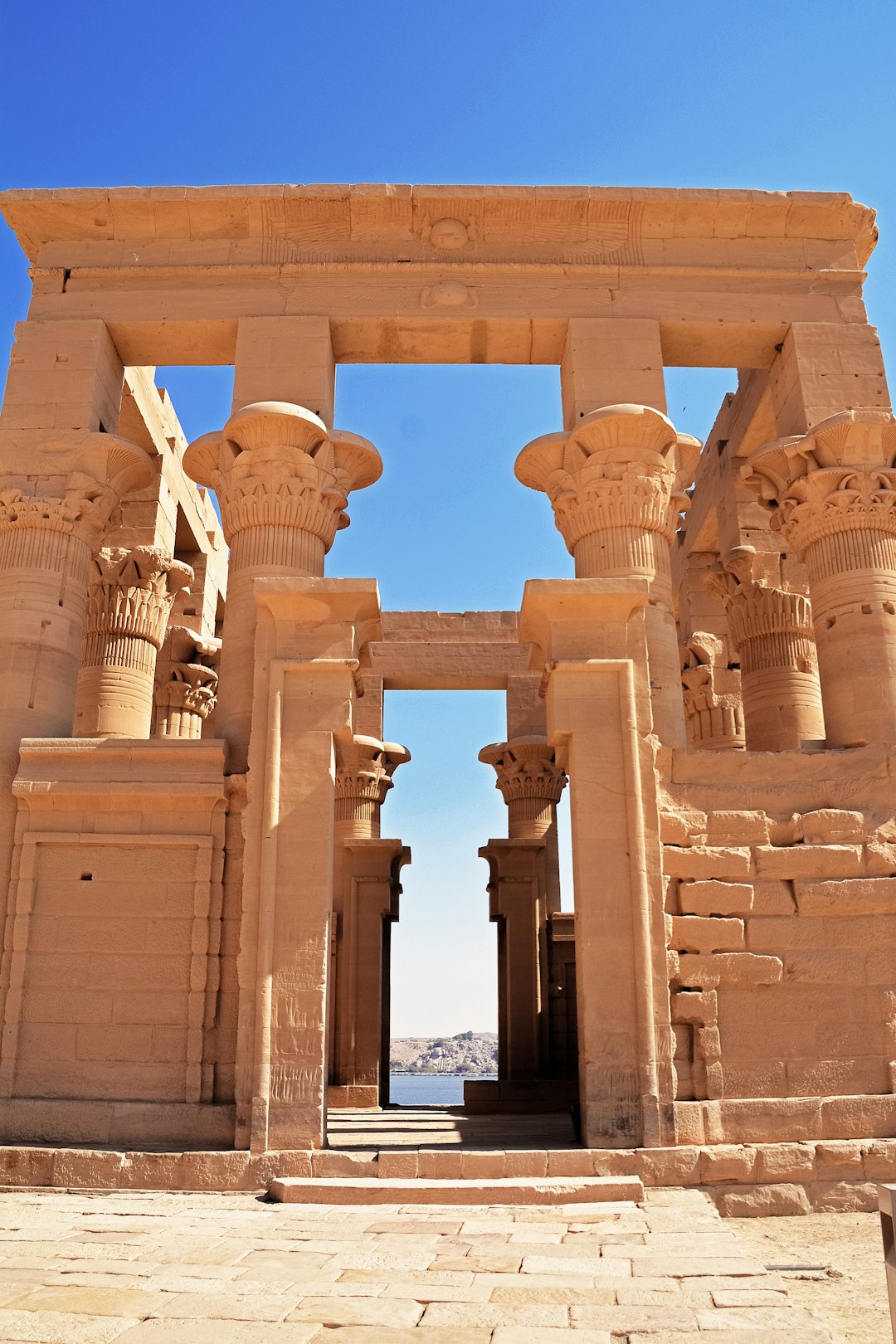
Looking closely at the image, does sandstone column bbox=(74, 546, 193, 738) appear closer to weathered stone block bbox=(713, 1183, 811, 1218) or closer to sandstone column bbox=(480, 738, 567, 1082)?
sandstone column bbox=(480, 738, 567, 1082)

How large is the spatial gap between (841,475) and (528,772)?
373 inches

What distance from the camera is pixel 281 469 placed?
1080cm

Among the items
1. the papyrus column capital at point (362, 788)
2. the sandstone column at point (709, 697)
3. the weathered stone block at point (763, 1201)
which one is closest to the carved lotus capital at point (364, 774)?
the papyrus column capital at point (362, 788)

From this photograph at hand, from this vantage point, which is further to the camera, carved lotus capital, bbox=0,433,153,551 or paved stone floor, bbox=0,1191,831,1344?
carved lotus capital, bbox=0,433,153,551

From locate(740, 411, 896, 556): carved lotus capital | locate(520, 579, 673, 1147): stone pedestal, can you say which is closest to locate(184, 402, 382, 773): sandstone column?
locate(520, 579, 673, 1147): stone pedestal

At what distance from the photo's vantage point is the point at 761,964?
8.96 meters

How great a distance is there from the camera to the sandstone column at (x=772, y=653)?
14344 millimetres

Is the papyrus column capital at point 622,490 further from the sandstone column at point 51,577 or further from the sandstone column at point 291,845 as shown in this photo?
the sandstone column at point 51,577

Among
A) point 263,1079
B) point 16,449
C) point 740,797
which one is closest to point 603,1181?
point 263,1079

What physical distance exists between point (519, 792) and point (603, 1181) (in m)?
11.8

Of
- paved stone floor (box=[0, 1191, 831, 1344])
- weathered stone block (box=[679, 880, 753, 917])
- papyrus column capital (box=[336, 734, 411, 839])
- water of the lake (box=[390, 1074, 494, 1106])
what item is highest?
papyrus column capital (box=[336, 734, 411, 839])

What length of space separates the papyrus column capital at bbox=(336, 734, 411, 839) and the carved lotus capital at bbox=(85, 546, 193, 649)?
17.0 ft

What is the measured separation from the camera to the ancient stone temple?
28.6 feet

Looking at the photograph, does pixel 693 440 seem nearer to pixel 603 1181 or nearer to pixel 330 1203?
pixel 603 1181
